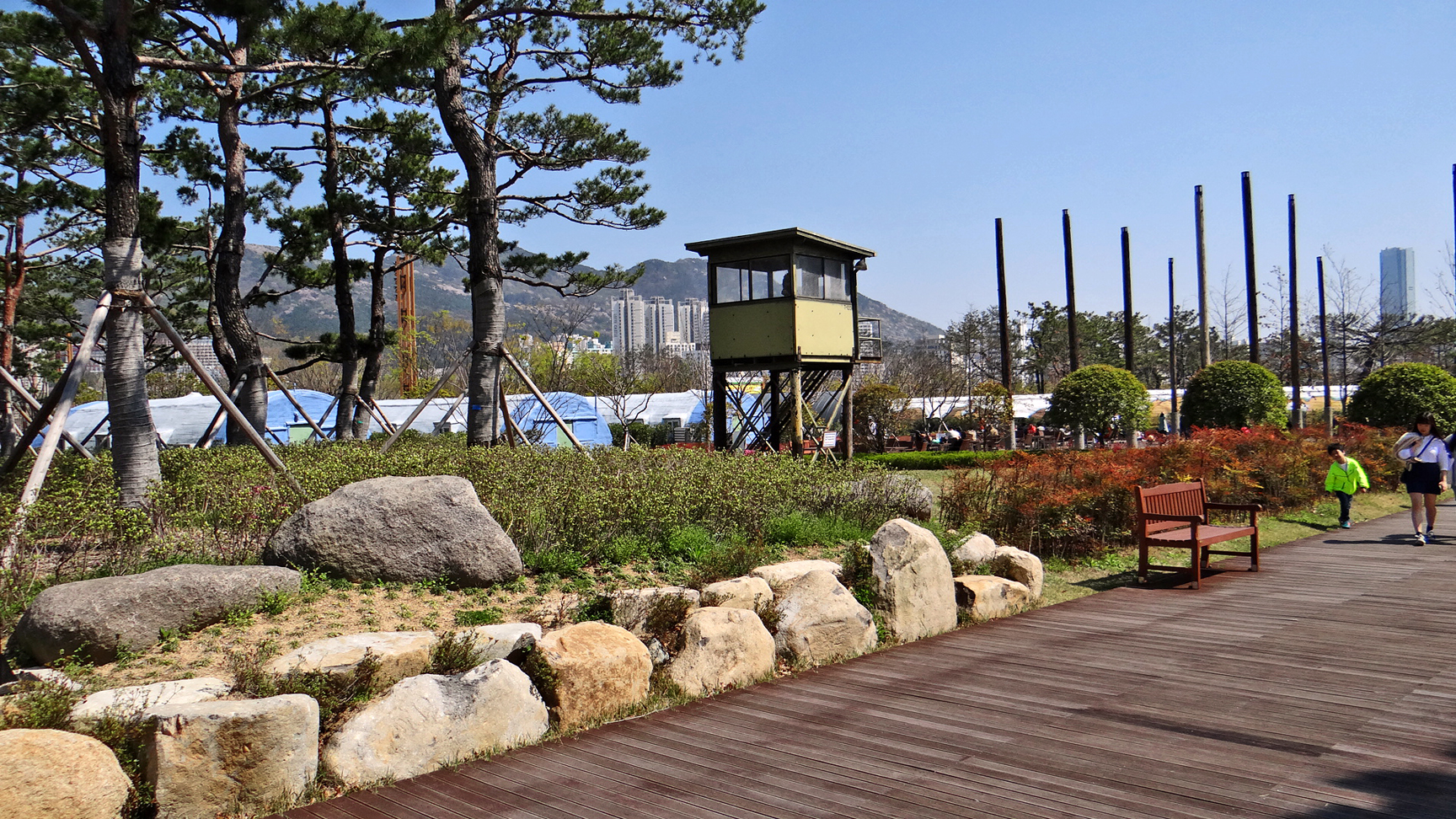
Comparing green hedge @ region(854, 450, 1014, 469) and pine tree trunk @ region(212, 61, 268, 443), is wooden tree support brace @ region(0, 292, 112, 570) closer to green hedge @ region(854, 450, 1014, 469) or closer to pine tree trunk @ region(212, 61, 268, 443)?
pine tree trunk @ region(212, 61, 268, 443)

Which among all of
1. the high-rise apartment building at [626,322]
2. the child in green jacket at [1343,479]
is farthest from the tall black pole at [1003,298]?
the high-rise apartment building at [626,322]

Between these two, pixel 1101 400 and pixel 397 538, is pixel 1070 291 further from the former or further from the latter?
pixel 397 538

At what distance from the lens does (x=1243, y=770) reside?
14.4 feet

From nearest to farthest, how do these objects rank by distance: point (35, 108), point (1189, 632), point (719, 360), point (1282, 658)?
point (1282, 658) → point (1189, 632) → point (35, 108) → point (719, 360)

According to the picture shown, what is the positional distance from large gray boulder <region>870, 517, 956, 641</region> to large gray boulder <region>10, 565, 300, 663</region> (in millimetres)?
4353

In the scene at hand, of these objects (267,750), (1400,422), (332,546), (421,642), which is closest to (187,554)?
(332,546)

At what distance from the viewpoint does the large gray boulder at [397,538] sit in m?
6.61

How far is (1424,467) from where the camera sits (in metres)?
→ 11.7

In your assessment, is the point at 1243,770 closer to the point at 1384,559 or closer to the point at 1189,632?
the point at 1189,632

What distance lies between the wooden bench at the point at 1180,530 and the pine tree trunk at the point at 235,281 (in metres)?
12.9

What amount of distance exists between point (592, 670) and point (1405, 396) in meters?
22.7

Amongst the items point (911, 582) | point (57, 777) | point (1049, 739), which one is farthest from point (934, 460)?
point (57, 777)

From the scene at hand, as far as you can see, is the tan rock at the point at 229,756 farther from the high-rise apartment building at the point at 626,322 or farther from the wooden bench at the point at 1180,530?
the high-rise apartment building at the point at 626,322

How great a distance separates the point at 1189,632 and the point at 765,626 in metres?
3.32
